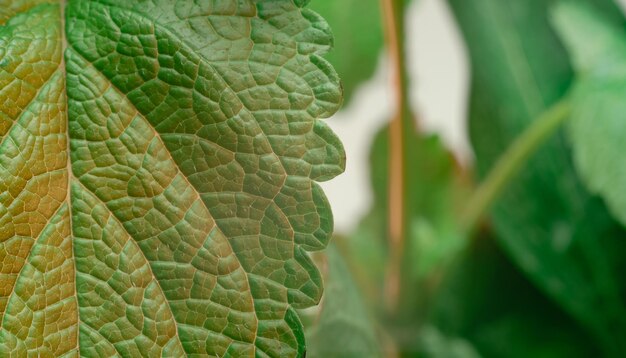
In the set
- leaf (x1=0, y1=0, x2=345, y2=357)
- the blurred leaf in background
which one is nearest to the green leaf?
the blurred leaf in background

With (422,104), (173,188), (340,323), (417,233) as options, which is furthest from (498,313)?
(173,188)

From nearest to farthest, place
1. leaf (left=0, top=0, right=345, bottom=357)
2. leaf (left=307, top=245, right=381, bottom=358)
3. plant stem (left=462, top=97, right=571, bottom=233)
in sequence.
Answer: leaf (left=0, top=0, right=345, bottom=357)
leaf (left=307, top=245, right=381, bottom=358)
plant stem (left=462, top=97, right=571, bottom=233)

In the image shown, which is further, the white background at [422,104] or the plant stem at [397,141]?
the white background at [422,104]

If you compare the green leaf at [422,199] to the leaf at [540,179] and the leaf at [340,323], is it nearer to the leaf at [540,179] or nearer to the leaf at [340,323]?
the leaf at [540,179]

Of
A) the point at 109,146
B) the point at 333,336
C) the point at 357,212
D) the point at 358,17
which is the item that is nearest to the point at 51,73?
the point at 109,146

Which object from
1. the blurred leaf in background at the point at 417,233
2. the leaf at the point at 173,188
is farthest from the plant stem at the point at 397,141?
the leaf at the point at 173,188

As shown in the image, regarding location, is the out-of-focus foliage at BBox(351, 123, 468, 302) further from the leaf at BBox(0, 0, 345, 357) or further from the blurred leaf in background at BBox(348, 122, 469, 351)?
the leaf at BBox(0, 0, 345, 357)
